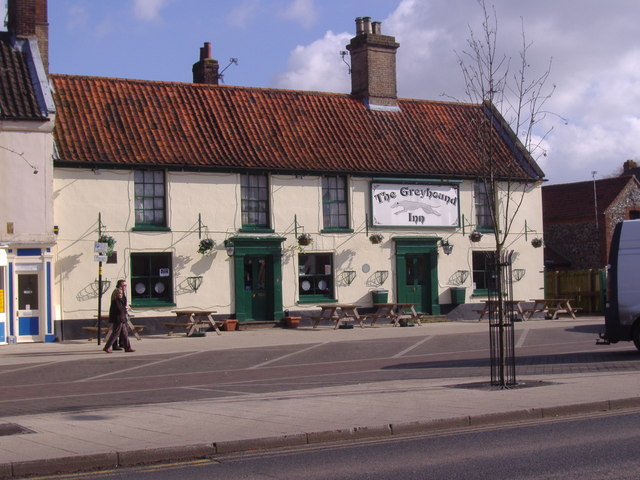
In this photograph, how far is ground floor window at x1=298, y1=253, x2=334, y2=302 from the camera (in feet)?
103

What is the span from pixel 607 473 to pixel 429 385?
270 inches

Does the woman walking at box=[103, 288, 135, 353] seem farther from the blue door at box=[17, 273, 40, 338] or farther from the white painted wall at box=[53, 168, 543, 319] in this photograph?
the white painted wall at box=[53, 168, 543, 319]

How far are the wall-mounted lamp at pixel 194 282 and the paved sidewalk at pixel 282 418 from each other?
1430 centimetres

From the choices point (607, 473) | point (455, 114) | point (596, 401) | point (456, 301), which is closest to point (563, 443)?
point (607, 473)

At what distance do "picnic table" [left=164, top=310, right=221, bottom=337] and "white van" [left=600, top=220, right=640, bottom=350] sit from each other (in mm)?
12795

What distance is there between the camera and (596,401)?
488 inches

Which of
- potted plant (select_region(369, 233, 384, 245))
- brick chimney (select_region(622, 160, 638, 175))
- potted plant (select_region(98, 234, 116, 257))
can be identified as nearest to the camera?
potted plant (select_region(98, 234, 116, 257))

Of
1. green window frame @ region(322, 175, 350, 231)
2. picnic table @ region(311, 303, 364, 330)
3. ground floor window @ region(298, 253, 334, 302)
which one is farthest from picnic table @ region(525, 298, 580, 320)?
green window frame @ region(322, 175, 350, 231)

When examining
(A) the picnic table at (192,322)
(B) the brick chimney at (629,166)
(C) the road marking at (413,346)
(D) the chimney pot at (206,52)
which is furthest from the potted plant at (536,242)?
(B) the brick chimney at (629,166)

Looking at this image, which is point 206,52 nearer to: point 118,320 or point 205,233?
point 205,233

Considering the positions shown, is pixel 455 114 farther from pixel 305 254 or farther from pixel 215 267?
pixel 215 267

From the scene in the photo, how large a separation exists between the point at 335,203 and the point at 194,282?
5.76m

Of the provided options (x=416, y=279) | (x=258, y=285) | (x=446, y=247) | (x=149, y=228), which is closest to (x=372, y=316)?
(x=416, y=279)

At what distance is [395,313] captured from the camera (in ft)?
104
